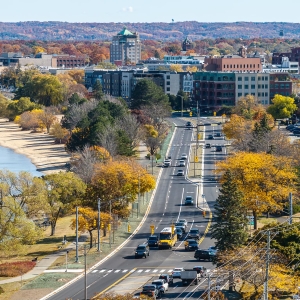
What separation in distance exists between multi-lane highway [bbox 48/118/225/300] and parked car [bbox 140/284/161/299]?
0.62 meters

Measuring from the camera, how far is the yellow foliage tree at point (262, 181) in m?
61.8

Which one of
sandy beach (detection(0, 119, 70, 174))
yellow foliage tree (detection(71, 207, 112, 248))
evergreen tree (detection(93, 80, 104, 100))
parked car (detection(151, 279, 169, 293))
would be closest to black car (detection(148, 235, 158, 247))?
yellow foliage tree (detection(71, 207, 112, 248))

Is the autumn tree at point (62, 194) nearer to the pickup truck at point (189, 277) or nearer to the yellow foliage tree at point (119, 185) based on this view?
the yellow foliage tree at point (119, 185)

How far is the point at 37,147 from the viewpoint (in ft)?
386

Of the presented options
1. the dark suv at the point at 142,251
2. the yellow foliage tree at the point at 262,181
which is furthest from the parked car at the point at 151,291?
the yellow foliage tree at the point at 262,181

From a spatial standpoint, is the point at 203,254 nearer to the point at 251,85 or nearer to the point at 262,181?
the point at 262,181

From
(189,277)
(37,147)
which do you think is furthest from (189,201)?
(37,147)

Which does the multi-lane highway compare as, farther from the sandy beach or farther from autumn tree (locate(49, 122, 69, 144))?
autumn tree (locate(49, 122, 69, 144))

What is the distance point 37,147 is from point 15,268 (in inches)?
2607

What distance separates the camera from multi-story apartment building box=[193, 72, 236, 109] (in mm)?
148500

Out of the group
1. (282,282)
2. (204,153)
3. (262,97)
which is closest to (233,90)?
(262,97)

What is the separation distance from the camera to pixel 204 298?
3938cm

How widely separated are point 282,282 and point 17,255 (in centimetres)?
1994

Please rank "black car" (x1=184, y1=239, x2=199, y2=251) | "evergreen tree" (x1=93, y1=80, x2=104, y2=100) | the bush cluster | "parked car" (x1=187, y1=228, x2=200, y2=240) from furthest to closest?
1. "evergreen tree" (x1=93, y1=80, x2=104, y2=100)
2. "parked car" (x1=187, y1=228, x2=200, y2=240)
3. "black car" (x1=184, y1=239, x2=199, y2=251)
4. the bush cluster
